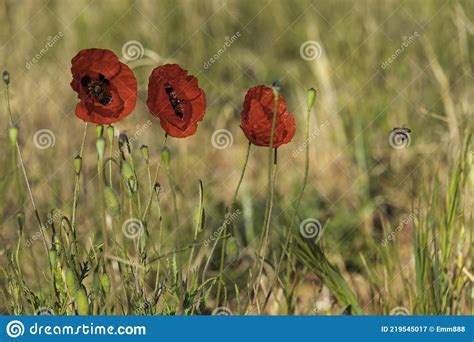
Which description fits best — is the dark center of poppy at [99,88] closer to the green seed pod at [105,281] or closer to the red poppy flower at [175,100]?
the red poppy flower at [175,100]

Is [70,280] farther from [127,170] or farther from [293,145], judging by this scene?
[293,145]

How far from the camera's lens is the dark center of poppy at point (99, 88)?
5.95ft

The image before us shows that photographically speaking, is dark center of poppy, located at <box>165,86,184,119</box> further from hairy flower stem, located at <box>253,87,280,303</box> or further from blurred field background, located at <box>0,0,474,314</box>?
blurred field background, located at <box>0,0,474,314</box>

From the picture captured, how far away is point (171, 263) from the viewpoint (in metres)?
2.08

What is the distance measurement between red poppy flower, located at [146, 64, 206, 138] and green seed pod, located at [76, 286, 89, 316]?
0.33 metres

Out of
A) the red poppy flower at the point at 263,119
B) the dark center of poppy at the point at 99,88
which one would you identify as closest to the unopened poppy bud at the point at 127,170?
the dark center of poppy at the point at 99,88

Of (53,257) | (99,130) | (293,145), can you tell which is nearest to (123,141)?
(99,130)

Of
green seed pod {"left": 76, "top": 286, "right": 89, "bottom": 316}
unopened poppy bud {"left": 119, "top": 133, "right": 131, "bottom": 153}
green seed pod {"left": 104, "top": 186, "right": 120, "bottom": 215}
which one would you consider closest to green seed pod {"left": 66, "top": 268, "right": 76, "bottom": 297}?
green seed pod {"left": 76, "top": 286, "right": 89, "bottom": 316}

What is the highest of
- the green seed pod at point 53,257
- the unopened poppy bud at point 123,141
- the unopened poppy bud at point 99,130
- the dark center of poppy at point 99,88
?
the dark center of poppy at point 99,88

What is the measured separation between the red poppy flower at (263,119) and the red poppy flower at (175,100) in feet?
0.29

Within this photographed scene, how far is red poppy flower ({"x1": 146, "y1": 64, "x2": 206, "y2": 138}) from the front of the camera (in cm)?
184

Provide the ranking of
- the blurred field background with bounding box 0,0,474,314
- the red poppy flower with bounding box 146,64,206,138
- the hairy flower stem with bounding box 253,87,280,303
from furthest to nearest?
the blurred field background with bounding box 0,0,474,314
the red poppy flower with bounding box 146,64,206,138
the hairy flower stem with bounding box 253,87,280,303

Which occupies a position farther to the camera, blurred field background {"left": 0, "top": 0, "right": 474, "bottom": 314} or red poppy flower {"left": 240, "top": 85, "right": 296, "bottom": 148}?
blurred field background {"left": 0, "top": 0, "right": 474, "bottom": 314}

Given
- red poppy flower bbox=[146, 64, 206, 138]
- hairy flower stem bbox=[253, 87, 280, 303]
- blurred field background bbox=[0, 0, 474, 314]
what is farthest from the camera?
blurred field background bbox=[0, 0, 474, 314]
